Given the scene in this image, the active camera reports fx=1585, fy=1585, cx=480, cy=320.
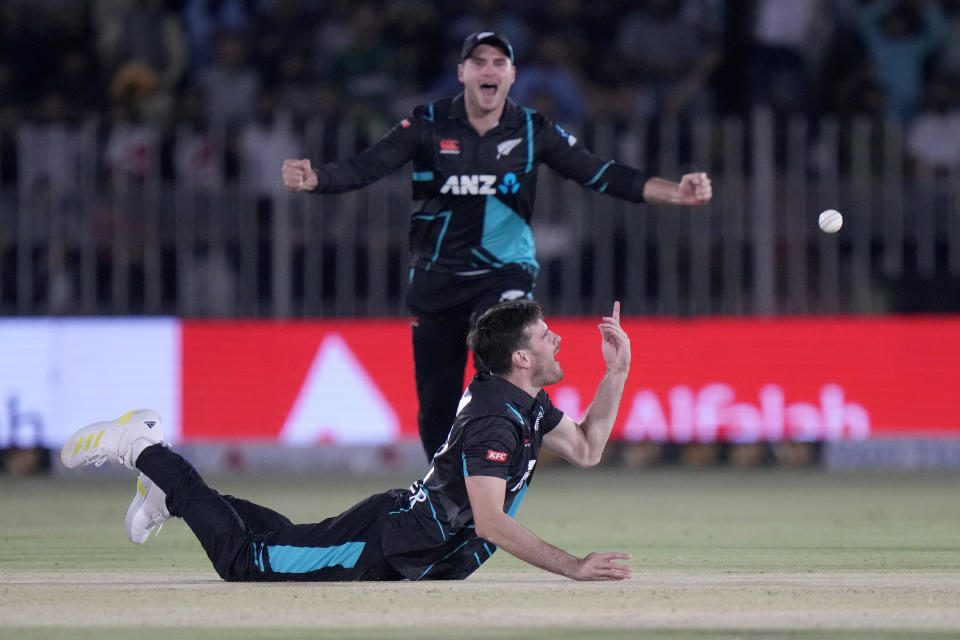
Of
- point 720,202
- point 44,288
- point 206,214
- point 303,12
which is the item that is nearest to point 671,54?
point 720,202

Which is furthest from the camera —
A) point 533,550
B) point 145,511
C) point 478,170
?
point 478,170

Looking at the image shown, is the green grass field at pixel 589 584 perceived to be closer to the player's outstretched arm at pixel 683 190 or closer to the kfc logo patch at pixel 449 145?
the player's outstretched arm at pixel 683 190

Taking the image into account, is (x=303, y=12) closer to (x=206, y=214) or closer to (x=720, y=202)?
(x=206, y=214)

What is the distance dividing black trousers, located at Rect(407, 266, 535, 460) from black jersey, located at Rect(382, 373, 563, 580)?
177 cm

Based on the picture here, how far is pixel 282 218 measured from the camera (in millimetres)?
13828

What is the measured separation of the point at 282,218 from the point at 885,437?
18.2 feet

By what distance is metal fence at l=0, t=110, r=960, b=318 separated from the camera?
538 inches

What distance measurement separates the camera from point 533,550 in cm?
590

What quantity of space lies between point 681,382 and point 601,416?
6.81m

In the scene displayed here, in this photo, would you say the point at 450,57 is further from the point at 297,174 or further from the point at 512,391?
the point at 512,391

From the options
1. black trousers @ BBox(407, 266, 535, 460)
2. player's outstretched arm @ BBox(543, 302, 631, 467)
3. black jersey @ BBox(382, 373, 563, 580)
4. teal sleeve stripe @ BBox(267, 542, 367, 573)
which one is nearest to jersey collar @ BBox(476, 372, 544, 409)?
black jersey @ BBox(382, 373, 563, 580)

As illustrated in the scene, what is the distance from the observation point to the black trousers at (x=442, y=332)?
8.16 meters

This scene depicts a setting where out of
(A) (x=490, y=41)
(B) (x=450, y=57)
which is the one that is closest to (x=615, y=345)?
(A) (x=490, y=41)

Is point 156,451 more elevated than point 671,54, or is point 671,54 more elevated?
point 671,54
